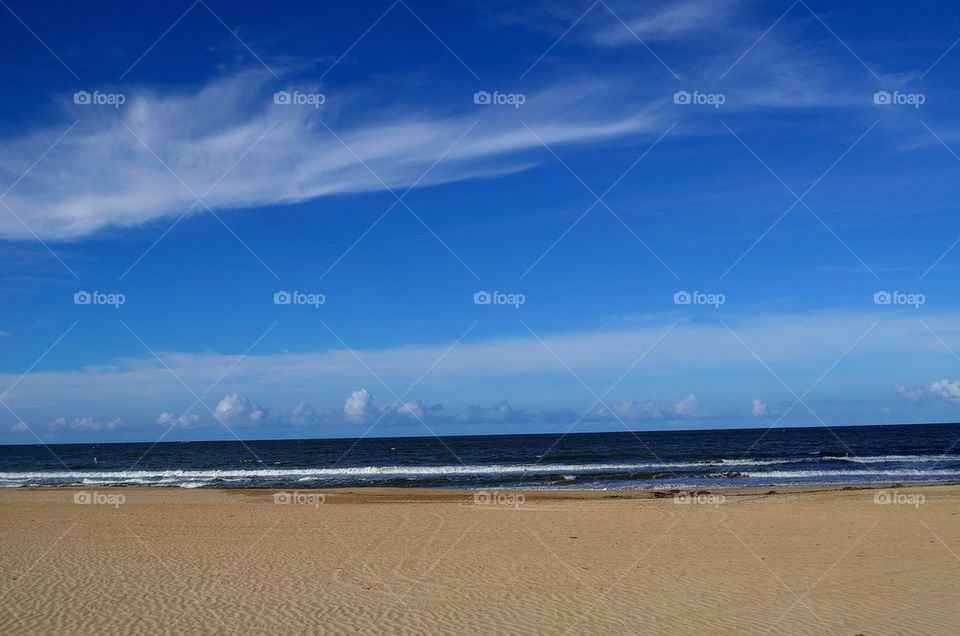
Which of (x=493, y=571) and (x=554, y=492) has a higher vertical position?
(x=554, y=492)

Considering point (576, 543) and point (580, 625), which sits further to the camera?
point (576, 543)

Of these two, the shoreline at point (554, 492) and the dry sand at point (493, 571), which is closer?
the dry sand at point (493, 571)

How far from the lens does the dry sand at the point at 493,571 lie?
29.8 ft

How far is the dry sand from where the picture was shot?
9078 mm

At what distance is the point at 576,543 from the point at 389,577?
4751 millimetres

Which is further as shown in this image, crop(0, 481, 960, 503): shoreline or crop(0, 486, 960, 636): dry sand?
crop(0, 481, 960, 503): shoreline

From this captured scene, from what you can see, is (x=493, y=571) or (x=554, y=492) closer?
(x=493, y=571)

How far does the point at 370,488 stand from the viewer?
108 ft

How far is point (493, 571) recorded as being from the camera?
12117mm

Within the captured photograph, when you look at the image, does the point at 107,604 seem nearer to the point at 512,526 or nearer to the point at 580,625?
the point at 580,625

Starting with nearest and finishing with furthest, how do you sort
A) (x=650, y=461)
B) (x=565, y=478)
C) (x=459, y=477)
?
(x=565, y=478), (x=459, y=477), (x=650, y=461)

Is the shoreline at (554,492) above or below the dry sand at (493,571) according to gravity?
above

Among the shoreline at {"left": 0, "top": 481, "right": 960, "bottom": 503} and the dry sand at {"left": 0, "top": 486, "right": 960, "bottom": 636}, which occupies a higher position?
the shoreline at {"left": 0, "top": 481, "right": 960, "bottom": 503}

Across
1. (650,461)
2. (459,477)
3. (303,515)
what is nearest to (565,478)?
(459,477)
